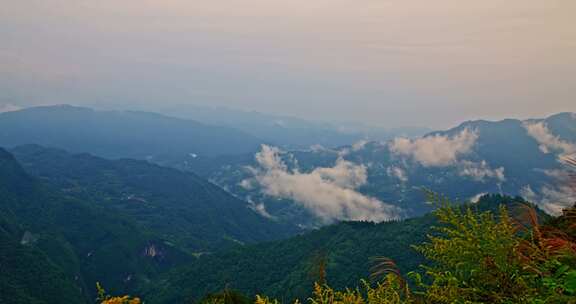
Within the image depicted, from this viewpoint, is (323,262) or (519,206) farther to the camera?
(519,206)

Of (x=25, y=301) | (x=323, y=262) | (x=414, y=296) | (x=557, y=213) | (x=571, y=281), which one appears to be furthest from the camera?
(x=25, y=301)

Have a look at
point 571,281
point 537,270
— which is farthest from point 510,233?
point 571,281

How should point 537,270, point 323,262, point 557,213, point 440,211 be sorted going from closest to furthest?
point 537,270 → point 323,262 → point 557,213 → point 440,211

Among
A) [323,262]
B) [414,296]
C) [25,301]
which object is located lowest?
[25,301]

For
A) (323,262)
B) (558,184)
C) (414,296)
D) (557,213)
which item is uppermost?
(558,184)

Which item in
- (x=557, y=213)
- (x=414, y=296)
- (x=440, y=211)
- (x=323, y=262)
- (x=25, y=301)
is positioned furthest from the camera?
(x=25, y=301)

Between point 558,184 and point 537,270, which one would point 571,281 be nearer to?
point 537,270

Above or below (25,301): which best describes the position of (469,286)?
above

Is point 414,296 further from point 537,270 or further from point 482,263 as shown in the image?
point 537,270

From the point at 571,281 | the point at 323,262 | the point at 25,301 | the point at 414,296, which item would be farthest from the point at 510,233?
the point at 25,301
